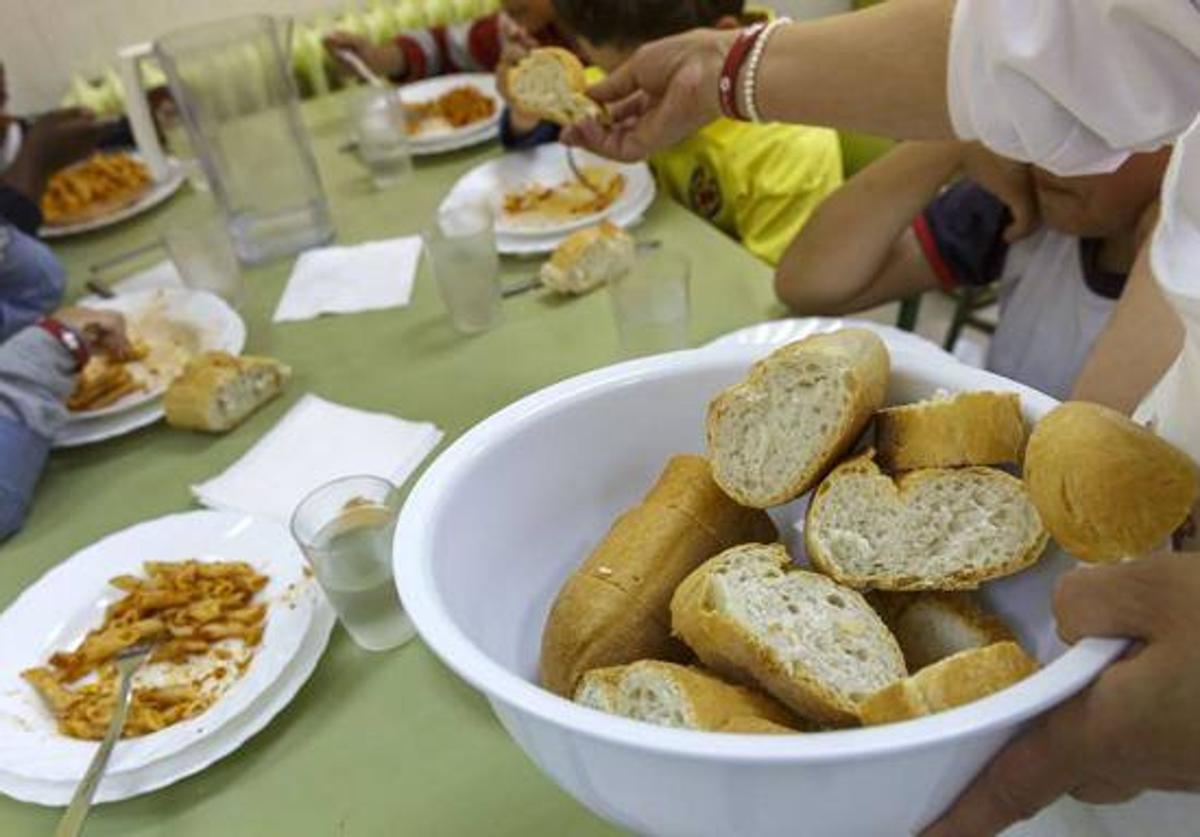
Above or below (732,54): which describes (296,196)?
below

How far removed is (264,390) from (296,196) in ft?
1.64

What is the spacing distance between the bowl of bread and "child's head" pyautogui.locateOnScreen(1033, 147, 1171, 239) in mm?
594

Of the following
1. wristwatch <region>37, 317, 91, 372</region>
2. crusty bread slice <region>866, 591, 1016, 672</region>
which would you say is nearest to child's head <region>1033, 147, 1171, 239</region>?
crusty bread slice <region>866, 591, 1016, 672</region>

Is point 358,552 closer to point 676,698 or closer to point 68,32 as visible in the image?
point 676,698

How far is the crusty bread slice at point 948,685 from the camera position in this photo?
38 cm

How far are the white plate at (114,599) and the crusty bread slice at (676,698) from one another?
0.33 meters

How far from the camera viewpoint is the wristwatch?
1.06 metres

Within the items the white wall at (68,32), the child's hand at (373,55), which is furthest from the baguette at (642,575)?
the white wall at (68,32)

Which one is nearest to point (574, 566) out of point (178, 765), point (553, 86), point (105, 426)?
point (178, 765)

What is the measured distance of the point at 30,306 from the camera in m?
1.33

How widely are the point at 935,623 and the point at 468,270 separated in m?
0.77

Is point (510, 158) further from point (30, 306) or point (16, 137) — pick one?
point (16, 137)

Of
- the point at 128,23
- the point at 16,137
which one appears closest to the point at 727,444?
the point at 16,137

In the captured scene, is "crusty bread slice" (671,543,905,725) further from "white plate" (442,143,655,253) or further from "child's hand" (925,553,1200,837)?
"white plate" (442,143,655,253)
